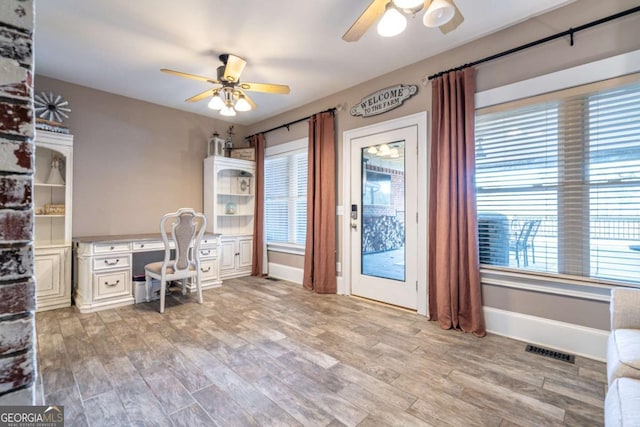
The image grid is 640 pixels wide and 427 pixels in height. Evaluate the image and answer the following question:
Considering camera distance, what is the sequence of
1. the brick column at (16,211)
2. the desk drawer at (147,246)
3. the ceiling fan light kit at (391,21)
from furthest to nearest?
the desk drawer at (147,246) → the ceiling fan light kit at (391,21) → the brick column at (16,211)

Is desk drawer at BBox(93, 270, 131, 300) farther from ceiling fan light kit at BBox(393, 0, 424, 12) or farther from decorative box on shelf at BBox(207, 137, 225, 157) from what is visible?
ceiling fan light kit at BBox(393, 0, 424, 12)

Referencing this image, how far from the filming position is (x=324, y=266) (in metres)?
4.08

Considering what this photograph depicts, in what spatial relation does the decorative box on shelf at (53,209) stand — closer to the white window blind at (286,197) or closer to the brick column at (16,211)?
the white window blind at (286,197)

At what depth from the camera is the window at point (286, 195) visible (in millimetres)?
4715

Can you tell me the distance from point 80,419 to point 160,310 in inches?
68.5

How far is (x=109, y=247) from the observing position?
136 inches

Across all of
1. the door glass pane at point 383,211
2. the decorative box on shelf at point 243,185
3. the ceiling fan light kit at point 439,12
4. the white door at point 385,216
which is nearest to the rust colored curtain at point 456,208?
the white door at point 385,216

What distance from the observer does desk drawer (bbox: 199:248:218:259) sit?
4.24 metres

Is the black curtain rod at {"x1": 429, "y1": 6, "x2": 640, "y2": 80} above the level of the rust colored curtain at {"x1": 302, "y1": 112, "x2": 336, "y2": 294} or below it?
above

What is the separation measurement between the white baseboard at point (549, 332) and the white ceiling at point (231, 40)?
2.55m

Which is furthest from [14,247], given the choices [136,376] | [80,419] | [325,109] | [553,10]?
[325,109]

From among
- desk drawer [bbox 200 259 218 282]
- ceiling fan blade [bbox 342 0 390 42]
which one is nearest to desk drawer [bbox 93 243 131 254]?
desk drawer [bbox 200 259 218 282]

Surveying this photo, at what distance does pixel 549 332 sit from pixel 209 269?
391 centimetres

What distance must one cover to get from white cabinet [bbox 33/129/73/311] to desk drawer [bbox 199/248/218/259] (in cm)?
145
